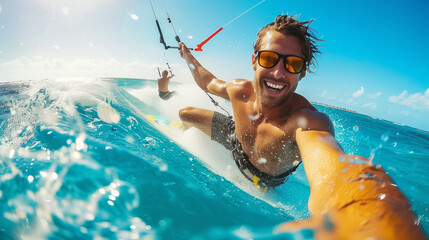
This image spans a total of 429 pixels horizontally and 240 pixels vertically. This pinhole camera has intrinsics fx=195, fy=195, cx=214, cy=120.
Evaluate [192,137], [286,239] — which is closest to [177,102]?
[192,137]

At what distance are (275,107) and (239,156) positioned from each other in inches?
40.3

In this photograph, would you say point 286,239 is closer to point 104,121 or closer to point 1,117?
point 104,121

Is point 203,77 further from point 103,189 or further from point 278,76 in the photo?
point 103,189

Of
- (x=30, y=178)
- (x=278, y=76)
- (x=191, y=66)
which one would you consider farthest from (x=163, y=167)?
(x=191, y=66)

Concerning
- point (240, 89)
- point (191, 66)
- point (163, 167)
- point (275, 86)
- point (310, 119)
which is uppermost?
point (191, 66)

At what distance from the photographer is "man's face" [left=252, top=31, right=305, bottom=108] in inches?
85.5

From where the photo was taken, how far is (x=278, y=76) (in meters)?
2.17

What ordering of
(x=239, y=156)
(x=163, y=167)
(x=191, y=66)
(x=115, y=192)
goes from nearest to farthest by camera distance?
(x=115, y=192) → (x=163, y=167) → (x=239, y=156) → (x=191, y=66)

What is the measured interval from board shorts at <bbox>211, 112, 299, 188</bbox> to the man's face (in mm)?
972

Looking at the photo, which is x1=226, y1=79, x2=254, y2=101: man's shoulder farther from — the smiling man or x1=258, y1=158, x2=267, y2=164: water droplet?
x1=258, y1=158, x2=267, y2=164: water droplet

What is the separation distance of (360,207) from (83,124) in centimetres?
296

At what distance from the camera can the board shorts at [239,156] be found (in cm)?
288

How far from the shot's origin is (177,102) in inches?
296

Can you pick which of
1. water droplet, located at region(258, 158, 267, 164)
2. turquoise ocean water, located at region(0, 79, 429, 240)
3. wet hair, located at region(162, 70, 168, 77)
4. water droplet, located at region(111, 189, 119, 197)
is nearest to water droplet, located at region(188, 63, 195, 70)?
wet hair, located at region(162, 70, 168, 77)
